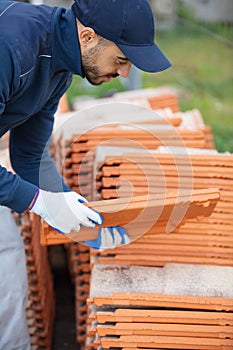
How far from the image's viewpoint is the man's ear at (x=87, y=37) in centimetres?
259

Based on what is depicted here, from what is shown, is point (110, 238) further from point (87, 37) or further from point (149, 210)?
point (87, 37)

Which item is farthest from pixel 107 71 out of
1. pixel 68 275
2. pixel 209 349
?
pixel 68 275

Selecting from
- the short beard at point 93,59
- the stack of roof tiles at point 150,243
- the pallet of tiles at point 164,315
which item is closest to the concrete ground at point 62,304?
the stack of roof tiles at point 150,243

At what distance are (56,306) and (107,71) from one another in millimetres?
2565

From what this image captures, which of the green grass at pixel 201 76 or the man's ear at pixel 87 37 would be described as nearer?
the man's ear at pixel 87 37

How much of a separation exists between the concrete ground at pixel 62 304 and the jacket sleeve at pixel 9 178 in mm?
1830

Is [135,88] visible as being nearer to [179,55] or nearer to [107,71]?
[179,55]

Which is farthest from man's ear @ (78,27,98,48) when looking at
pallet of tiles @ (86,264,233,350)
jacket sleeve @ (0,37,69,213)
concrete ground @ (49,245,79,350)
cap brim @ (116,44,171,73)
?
concrete ground @ (49,245,79,350)

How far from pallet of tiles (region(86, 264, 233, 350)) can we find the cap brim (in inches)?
41.5

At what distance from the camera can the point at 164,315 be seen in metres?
2.73

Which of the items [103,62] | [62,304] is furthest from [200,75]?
[103,62]

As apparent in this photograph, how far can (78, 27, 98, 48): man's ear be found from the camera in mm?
2590

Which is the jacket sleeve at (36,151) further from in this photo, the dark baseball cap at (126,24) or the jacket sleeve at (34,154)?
the dark baseball cap at (126,24)

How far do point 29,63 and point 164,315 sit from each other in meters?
1.27
